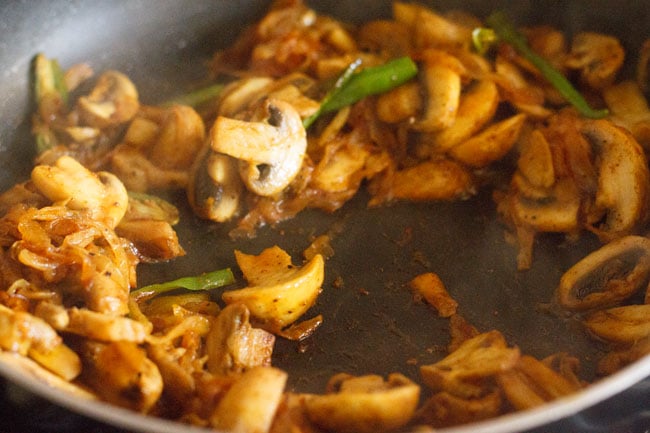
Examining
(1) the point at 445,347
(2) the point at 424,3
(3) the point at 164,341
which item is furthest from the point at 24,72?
(1) the point at 445,347

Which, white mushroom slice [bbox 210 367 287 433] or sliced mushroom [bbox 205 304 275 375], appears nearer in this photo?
white mushroom slice [bbox 210 367 287 433]

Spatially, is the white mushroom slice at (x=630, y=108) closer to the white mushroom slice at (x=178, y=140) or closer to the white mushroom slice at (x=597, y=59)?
the white mushroom slice at (x=597, y=59)

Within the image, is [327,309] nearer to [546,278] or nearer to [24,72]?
[546,278]

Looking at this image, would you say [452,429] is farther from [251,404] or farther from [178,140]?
[178,140]

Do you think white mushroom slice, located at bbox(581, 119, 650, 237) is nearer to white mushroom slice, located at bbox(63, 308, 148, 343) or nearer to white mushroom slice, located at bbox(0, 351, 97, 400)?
white mushroom slice, located at bbox(63, 308, 148, 343)

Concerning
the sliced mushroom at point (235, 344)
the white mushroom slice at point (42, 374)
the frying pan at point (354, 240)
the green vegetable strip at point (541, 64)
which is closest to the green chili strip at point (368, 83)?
the frying pan at point (354, 240)

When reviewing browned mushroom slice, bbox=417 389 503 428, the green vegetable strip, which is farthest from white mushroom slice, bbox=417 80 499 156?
browned mushroom slice, bbox=417 389 503 428
